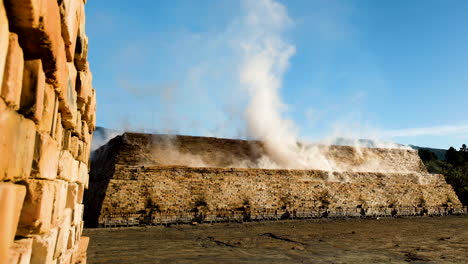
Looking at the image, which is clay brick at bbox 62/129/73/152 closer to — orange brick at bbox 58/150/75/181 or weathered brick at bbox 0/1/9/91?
orange brick at bbox 58/150/75/181

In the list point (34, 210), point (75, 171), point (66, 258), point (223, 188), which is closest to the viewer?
point (34, 210)

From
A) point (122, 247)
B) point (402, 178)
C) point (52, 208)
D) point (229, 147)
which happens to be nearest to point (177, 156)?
point (229, 147)

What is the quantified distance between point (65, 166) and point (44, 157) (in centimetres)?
83

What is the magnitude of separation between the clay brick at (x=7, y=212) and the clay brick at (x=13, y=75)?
0.29 meters

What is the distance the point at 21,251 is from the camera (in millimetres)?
1338

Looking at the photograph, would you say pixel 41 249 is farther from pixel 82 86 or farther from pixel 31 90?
pixel 82 86

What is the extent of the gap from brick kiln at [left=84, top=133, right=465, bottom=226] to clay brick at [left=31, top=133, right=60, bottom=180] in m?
15.9

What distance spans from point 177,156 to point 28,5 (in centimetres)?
2553

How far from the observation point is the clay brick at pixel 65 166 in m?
2.16

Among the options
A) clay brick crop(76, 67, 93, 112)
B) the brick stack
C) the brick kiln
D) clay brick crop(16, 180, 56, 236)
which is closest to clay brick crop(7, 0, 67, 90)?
the brick stack

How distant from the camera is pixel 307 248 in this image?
35.0ft

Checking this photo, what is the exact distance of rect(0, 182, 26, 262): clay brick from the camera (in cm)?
110

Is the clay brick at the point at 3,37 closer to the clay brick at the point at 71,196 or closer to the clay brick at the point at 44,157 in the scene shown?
the clay brick at the point at 44,157

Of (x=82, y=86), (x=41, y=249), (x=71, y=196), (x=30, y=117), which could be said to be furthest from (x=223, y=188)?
(x=30, y=117)
